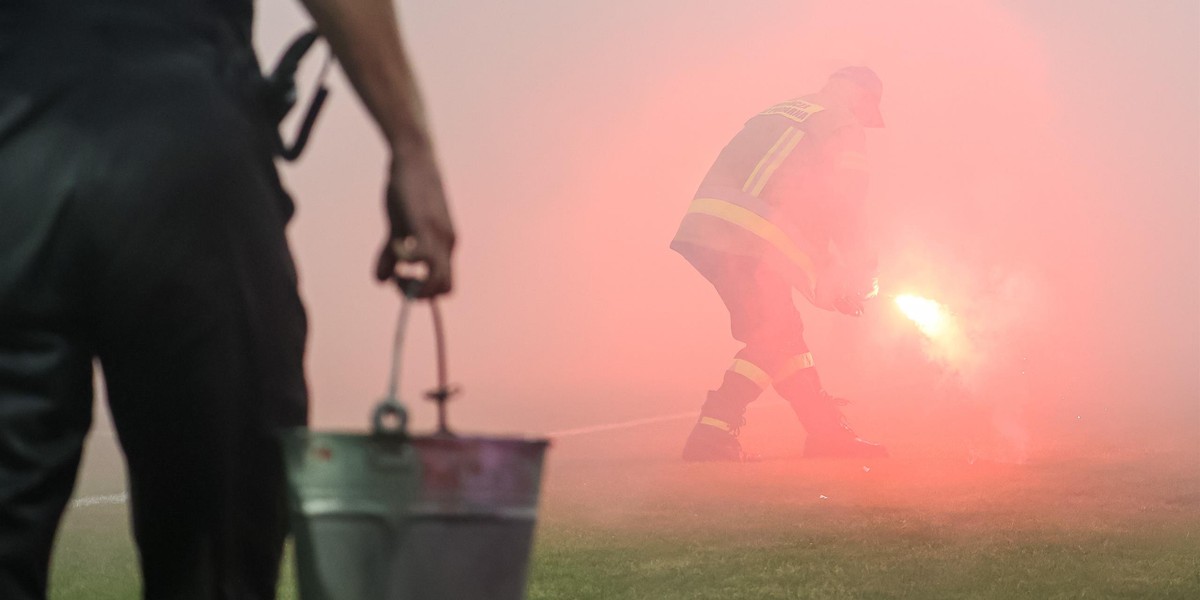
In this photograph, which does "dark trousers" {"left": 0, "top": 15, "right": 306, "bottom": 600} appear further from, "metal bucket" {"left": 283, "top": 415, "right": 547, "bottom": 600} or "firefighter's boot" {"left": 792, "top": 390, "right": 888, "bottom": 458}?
"firefighter's boot" {"left": 792, "top": 390, "right": 888, "bottom": 458}

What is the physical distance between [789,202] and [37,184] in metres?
3.78

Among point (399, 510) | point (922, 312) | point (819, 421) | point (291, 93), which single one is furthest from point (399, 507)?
point (922, 312)

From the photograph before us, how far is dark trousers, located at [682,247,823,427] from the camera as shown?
4.32 metres

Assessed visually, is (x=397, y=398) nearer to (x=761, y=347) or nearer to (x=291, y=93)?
(x=291, y=93)

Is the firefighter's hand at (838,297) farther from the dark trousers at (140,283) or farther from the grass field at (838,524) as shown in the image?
the dark trousers at (140,283)

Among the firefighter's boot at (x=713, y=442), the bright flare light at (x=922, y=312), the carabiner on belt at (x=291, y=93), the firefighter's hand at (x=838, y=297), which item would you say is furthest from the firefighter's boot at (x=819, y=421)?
the carabiner on belt at (x=291, y=93)

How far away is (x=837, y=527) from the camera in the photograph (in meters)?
3.58

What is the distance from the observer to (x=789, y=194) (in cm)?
437

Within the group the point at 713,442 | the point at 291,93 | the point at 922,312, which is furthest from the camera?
the point at 922,312

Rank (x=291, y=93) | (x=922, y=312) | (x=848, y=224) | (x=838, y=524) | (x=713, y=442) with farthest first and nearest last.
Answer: (x=922, y=312) → (x=848, y=224) → (x=713, y=442) → (x=838, y=524) → (x=291, y=93)

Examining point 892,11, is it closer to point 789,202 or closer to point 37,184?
point 789,202

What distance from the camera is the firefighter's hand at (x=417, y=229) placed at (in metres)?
0.79

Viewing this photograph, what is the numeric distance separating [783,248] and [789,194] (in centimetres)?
19

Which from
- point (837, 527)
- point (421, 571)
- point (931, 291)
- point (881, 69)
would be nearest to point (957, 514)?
point (837, 527)
